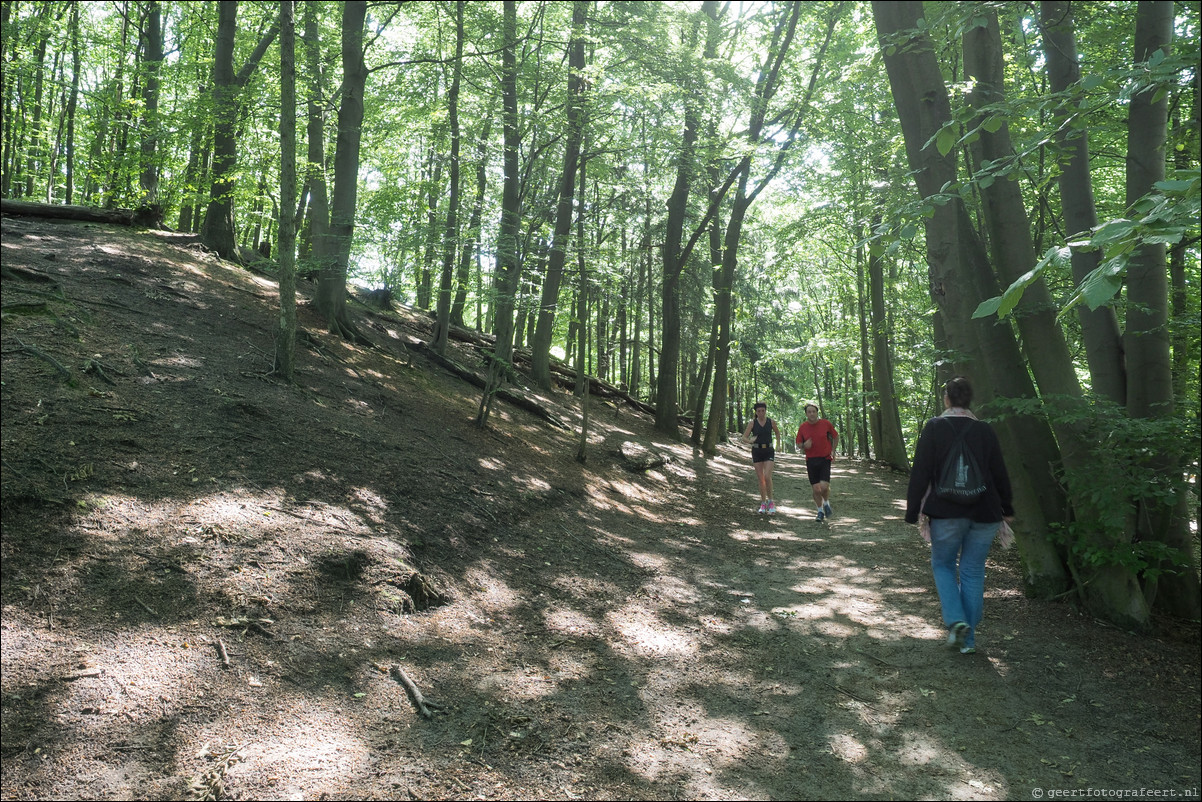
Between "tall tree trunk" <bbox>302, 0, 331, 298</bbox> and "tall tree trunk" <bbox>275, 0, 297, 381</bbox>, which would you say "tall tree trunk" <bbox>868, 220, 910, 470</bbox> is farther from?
"tall tree trunk" <bbox>275, 0, 297, 381</bbox>

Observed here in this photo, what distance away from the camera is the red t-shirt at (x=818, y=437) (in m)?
10.5

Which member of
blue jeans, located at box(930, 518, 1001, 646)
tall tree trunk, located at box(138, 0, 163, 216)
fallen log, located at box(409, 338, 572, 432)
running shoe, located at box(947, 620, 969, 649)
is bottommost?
running shoe, located at box(947, 620, 969, 649)

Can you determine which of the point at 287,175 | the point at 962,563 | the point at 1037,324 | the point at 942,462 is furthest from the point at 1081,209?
the point at 287,175

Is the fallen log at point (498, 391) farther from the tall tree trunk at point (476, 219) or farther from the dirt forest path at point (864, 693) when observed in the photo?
the dirt forest path at point (864, 693)

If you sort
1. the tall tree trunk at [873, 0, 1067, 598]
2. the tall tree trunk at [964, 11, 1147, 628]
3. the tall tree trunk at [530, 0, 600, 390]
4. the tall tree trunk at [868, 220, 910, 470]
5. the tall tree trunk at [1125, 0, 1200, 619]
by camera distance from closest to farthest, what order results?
the tall tree trunk at [964, 11, 1147, 628] → the tall tree trunk at [1125, 0, 1200, 619] → the tall tree trunk at [873, 0, 1067, 598] → the tall tree trunk at [530, 0, 600, 390] → the tall tree trunk at [868, 220, 910, 470]

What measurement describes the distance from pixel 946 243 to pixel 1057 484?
242cm

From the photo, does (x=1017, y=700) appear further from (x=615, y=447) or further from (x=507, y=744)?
(x=615, y=447)

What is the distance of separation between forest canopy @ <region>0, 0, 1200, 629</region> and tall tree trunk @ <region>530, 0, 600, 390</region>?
8 centimetres

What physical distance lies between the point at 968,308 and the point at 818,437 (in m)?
4.58

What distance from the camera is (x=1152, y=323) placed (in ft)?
18.3

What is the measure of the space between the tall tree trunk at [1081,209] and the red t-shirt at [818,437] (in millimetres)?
4560

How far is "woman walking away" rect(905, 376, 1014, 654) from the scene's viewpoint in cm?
480

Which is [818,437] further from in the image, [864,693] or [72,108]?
[72,108]

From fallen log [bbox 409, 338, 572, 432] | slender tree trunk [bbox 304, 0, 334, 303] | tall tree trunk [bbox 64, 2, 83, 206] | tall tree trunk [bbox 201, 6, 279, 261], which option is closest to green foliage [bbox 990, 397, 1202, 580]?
fallen log [bbox 409, 338, 572, 432]
